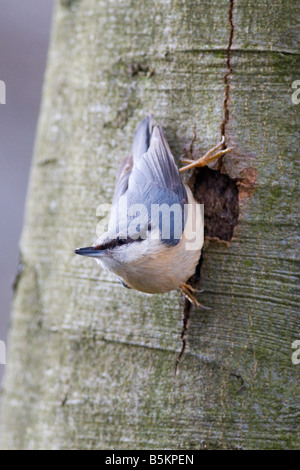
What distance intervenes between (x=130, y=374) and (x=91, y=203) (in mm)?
721

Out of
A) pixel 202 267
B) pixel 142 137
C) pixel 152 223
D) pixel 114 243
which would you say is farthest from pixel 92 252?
pixel 142 137

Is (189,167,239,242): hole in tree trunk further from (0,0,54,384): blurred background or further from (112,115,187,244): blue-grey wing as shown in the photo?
(0,0,54,384): blurred background

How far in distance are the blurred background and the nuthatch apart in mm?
3618

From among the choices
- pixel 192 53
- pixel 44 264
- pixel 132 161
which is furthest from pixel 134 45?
pixel 44 264

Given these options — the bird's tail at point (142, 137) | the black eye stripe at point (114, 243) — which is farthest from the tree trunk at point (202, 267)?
the black eye stripe at point (114, 243)

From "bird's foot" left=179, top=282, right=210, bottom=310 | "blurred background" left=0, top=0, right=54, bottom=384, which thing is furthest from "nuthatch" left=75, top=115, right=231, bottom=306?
"blurred background" left=0, top=0, right=54, bottom=384

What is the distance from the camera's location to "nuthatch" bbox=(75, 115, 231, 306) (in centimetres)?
214

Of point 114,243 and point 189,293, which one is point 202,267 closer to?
point 189,293

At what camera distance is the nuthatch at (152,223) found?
214cm

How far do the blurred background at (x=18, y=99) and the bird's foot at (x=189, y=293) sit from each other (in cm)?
383

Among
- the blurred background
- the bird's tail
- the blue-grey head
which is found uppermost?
the blurred background

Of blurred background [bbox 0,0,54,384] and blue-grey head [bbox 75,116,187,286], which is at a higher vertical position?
blurred background [bbox 0,0,54,384]

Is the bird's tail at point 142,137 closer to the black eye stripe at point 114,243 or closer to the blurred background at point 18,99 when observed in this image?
the black eye stripe at point 114,243

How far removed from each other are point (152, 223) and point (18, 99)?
13.8 ft
